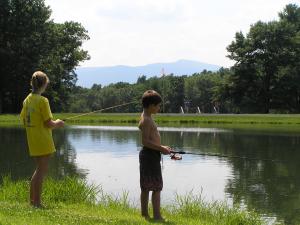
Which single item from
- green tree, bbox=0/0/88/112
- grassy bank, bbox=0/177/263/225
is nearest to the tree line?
green tree, bbox=0/0/88/112

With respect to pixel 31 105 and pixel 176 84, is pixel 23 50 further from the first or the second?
pixel 176 84

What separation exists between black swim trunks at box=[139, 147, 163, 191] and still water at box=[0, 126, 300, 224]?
6.75 ft

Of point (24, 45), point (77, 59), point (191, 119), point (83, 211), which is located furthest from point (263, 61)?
point (83, 211)

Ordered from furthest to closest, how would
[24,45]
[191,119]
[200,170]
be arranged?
[24,45] → [191,119] → [200,170]

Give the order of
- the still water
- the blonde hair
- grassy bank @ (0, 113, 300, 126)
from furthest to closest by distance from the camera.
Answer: grassy bank @ (0, 113, 300, 126)
the still water
the blonde hair

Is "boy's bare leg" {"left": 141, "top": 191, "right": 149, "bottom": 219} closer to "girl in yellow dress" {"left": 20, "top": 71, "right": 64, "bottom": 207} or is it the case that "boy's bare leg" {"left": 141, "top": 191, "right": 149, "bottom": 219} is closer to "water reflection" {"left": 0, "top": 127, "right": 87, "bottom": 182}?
"girl in yellow dress" {"left": 20, "top": 71, "right": 64, "bottom": 207}

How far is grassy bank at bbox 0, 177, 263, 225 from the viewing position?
7.74 m

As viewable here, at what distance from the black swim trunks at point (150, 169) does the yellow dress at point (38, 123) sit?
149cm

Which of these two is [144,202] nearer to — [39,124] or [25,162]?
[39,124]

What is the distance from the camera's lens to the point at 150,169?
27.1 ft

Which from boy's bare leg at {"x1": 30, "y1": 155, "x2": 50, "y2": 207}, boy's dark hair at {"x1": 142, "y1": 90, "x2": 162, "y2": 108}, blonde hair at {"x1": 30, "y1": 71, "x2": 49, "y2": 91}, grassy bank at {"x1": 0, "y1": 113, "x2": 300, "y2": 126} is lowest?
boy's bare leg at {"x1": 30, "y1": 155, "x2": 50, "y2": 207}

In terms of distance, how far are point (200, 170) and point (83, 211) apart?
28.3 feet

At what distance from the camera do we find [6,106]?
62875 millimetres

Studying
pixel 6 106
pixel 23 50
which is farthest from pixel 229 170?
pixel 6 106
